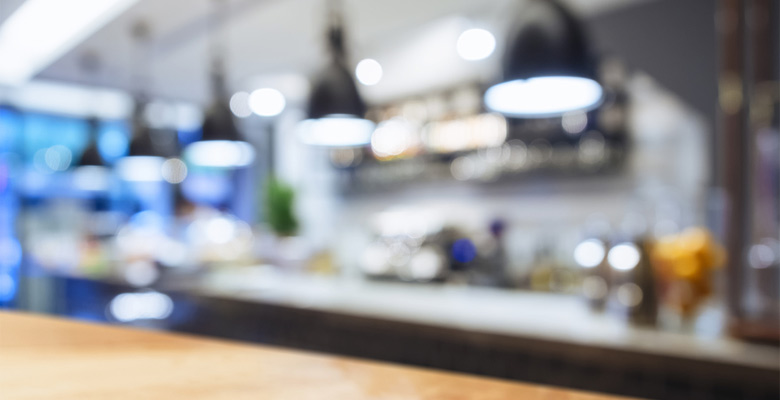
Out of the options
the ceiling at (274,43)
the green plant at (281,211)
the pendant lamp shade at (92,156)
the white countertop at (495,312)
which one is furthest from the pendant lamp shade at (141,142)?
the green plant at (281,211)

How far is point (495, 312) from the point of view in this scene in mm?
2258

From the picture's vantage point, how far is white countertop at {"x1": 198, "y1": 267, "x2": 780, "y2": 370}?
1654mm

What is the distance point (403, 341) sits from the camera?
227 cm

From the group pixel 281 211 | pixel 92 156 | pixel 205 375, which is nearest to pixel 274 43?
pixel 92 156

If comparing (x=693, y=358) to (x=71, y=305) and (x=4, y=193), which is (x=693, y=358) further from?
(x=4, y=193)

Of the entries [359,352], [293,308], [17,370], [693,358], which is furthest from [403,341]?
[17,370]

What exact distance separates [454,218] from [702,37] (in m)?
2.77

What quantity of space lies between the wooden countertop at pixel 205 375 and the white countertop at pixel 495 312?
1463 millimetres

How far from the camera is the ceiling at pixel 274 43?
4309 mm

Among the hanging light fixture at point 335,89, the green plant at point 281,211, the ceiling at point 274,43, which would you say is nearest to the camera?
the hanging light fixture at point 335,89

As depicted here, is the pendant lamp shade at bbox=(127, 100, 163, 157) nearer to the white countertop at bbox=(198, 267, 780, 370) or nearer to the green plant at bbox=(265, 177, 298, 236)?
the white countertop at bbox=(198, 267, 780, 370)

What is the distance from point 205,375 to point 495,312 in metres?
1.95

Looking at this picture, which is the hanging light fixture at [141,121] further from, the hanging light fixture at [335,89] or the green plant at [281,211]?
the hanging light fixture at [335,89]

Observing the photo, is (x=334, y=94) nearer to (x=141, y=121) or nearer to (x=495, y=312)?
(x=495, y=312)
